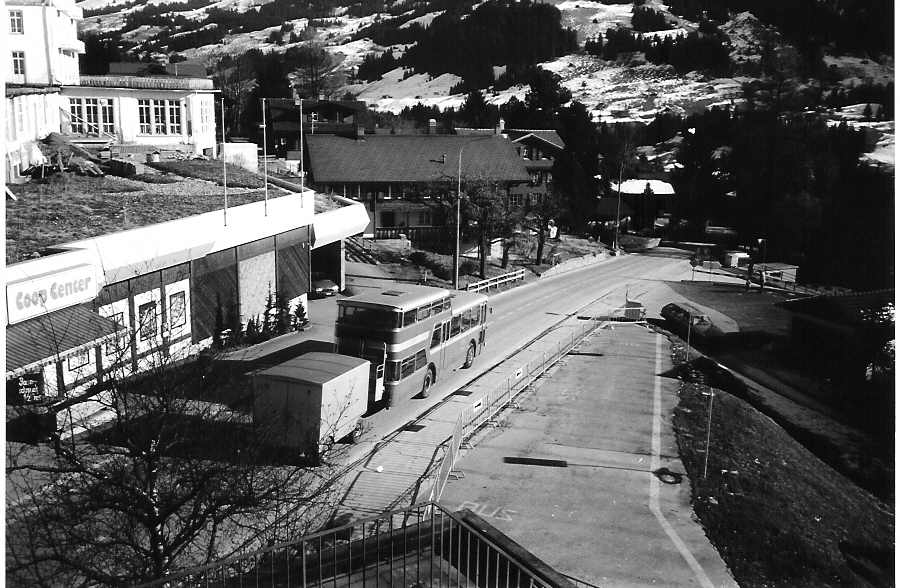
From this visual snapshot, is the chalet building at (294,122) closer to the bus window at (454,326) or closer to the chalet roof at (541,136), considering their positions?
the chalet roof at (541,136)

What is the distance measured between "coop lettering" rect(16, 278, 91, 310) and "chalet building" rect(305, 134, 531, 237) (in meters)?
37.2

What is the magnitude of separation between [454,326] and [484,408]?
3796mm

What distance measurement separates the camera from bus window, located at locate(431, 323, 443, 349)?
2342 cm

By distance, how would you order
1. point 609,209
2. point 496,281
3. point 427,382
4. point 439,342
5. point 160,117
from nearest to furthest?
point 427,382, point 439,342, point 496,281, point 160,117, point 609,209

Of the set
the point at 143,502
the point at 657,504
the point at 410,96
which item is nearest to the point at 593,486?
the point at 657,504

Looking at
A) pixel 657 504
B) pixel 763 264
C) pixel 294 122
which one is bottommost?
pixel 763 264

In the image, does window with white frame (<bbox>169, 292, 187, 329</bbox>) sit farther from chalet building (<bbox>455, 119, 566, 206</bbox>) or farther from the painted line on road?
chalet building (<bbox>455, 119, 566, 206</bbox>)

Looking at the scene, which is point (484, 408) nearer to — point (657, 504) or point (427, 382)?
point (427, 382)

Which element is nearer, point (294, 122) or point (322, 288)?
point (322, 288)

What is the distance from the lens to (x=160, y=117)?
43.6 meters

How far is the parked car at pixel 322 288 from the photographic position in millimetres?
35906

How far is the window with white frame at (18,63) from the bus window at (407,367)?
29.1m

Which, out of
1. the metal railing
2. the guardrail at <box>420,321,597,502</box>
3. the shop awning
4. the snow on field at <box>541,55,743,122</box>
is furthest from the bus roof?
the snow on field at <box>541,55,743,122</box>

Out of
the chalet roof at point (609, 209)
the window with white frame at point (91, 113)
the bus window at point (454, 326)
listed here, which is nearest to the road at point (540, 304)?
the bus window at point (454, 326)
